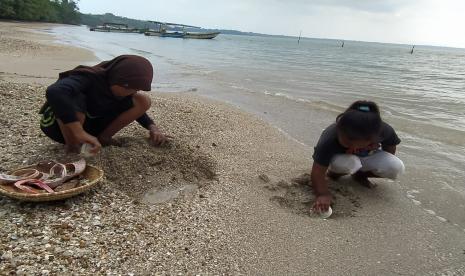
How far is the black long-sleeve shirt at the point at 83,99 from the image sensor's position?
9.04 ft

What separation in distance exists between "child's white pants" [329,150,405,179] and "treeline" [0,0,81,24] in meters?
57.0

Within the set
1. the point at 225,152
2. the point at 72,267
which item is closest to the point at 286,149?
the point at 225,152

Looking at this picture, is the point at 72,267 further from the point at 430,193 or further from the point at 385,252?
the point at 430,193

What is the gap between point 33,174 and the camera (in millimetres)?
2686

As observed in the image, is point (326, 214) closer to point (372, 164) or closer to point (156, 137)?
point (372, 164)

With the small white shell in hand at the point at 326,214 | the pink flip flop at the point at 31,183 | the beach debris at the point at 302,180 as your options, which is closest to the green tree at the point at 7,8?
the pink flip flop at the point at 31,183

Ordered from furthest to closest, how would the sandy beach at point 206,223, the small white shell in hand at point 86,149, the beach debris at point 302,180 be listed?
1. the beach debris at point 302,180
2. the small white shell in hand at point 86,149
3. the sandy beach at point 206,223

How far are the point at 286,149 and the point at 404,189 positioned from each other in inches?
56.2

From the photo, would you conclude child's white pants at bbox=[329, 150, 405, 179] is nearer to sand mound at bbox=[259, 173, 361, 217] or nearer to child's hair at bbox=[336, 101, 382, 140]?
sand mound at bbox=[259, 173, 361, 217]

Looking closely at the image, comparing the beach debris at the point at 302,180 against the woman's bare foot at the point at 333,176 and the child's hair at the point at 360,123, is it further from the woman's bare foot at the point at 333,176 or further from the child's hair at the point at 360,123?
the child's hair at the point at 360,123

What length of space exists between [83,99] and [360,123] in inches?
84.4

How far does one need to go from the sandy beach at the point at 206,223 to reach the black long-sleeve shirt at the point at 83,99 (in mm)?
389

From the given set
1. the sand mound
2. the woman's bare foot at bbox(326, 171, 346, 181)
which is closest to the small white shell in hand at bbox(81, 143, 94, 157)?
the sand mound

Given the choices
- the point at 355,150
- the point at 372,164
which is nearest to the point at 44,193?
the point at 355,150
